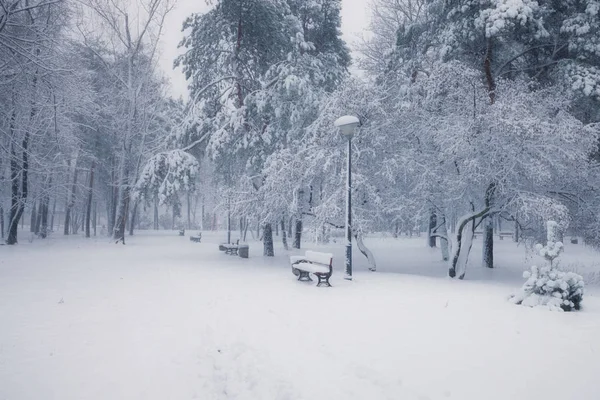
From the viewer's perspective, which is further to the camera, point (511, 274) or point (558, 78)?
point (511, 274)

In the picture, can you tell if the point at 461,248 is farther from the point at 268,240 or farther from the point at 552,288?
the point at 268,240

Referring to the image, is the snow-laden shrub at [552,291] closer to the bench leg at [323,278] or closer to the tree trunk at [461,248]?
the bench leg at [323,278]

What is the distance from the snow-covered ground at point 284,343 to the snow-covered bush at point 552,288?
39 cm

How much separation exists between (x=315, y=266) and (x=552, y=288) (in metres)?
5.86

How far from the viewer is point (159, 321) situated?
7000 millimetres

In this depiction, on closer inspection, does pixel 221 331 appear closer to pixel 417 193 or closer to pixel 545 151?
pixel 417 193

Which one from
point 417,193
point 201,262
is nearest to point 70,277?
point 201,262

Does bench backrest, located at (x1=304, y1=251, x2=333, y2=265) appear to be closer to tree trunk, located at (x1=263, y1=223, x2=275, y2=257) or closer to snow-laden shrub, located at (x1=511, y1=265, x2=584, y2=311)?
snow-laden shrub, located at (x1=511, y1=265, x2=584, y2=311)

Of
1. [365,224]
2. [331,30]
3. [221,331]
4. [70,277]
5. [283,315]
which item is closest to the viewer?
[221,331]

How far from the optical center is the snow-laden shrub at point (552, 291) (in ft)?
25.9

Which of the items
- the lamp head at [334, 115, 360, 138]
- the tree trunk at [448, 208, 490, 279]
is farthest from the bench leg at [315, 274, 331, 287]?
the tree trunk at [448, 208, 490, 279]

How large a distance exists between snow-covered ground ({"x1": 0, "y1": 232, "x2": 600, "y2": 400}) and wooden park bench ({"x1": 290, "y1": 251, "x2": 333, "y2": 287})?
60 centimetres

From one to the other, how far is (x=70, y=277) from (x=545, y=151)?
15757 millimetres

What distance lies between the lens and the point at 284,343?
585 centimetres
